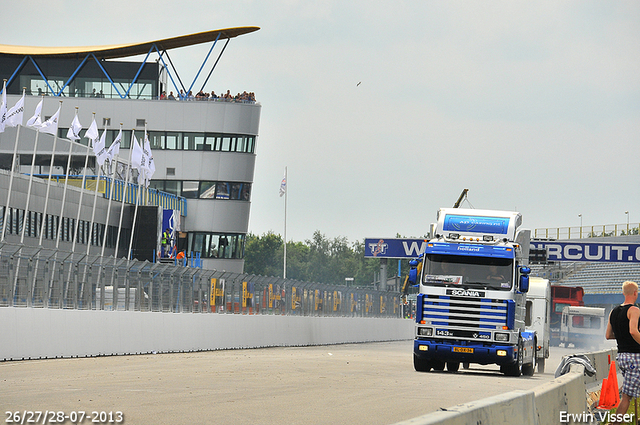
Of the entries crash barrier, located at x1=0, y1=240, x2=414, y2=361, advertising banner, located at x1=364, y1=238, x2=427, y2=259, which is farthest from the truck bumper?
advertising banner, located at x1=364, y1=238, x2=427, y2=259

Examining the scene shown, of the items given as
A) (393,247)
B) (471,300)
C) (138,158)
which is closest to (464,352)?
(471,300)

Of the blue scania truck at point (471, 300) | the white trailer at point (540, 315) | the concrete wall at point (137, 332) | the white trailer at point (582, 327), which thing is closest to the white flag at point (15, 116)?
the concrete wall at point (137, 332)

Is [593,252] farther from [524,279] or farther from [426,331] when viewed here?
[426,331]

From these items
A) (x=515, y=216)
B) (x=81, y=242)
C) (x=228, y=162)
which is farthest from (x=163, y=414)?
(x=228, y=162)

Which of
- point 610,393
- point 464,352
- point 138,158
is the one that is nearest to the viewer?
point 610,393

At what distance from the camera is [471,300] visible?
22.5 meters

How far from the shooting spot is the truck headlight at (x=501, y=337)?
22.2 meters

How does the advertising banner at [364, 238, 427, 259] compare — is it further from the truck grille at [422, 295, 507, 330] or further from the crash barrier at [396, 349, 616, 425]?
the crash barrier at [396, 349, 616, 425]

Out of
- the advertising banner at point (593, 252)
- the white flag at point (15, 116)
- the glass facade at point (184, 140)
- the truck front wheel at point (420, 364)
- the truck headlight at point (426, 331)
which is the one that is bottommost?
the truck front wheel at point (420, 364)

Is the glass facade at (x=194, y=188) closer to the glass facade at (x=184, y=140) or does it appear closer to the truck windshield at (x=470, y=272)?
the glass facade at (x=184, y=140)

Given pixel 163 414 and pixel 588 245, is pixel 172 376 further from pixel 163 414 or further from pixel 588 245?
pixel 588 245

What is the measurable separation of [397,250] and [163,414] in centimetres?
6136

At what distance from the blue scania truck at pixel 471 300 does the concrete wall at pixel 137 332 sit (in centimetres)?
784

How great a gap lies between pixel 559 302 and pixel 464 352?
126ft
